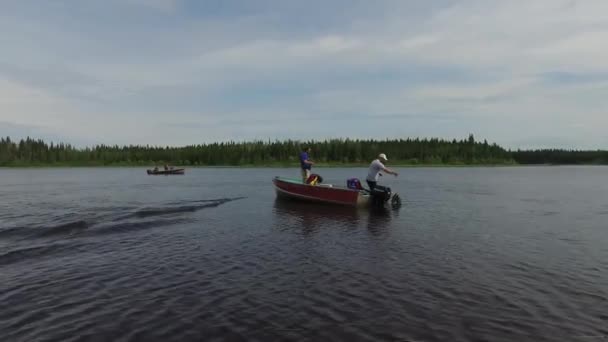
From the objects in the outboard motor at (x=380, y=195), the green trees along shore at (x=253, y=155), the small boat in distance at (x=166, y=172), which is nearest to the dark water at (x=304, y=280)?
the outboard motor at (x=380, y=195)

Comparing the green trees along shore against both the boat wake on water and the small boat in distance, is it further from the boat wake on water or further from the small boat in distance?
the boat wake on water

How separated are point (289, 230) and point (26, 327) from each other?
11.9 metres

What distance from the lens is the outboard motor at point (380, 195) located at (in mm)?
25022

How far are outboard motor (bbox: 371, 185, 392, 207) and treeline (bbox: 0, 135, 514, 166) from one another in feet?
471

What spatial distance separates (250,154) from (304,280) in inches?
6715

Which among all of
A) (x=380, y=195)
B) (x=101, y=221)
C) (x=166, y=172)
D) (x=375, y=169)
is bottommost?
(x=101, y=221)

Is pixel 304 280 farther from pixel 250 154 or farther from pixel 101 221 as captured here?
pixel 250 154

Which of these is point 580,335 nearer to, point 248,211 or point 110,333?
point 110,333

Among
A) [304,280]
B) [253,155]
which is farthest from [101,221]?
[253,155]

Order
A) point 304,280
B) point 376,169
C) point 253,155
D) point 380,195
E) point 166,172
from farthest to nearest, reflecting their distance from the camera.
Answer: point 253,155 → point 166,172 → point 380,195 → point 376,169 → point 304,280

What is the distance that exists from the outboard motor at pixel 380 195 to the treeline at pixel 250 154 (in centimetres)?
14342

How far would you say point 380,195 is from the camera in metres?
25.1

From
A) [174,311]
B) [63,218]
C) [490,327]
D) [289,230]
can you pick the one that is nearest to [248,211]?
[289,230]

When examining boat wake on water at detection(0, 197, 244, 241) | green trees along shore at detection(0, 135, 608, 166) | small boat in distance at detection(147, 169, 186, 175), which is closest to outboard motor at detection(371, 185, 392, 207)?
boat wake on water at detection(0, 197, 244, 241)
